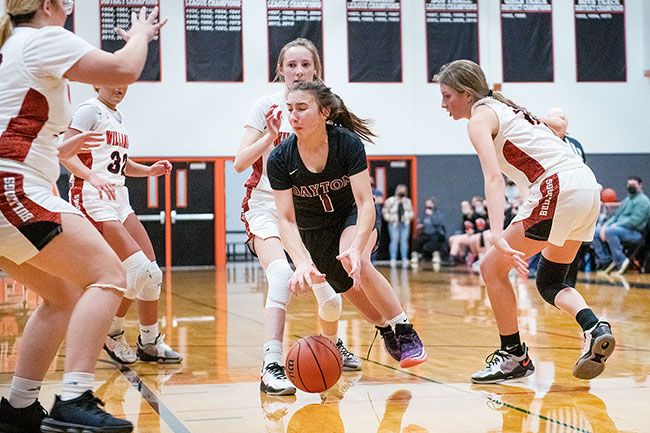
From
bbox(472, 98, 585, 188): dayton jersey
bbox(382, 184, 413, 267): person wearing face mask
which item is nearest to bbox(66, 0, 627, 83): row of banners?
bbox(382, 184, 413, 267): person wearing face mask

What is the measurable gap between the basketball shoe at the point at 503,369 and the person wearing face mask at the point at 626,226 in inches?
386

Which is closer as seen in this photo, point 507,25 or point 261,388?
point 261,388

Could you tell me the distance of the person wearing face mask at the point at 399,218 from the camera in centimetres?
1858

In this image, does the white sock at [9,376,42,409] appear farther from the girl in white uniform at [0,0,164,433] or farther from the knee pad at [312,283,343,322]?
the knee pad at [312,283,343,322]

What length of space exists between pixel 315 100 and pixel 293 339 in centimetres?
248

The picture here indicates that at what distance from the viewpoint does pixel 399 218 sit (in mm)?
18672

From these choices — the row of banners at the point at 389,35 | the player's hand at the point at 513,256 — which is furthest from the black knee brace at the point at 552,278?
the row of banners at the point at 389,35

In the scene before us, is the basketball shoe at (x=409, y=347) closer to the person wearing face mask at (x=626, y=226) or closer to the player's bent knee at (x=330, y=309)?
the player's bent knee at (x=330, y=309)

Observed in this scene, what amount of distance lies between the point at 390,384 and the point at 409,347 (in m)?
0.35

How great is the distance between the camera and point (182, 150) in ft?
61.3

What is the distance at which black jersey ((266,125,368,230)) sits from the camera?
4.51 m

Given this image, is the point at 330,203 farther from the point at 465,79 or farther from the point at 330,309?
the point at 465,79

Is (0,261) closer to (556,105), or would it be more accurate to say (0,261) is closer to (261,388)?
(261,388)

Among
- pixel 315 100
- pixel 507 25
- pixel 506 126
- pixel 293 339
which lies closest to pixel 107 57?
pixel 315 100
